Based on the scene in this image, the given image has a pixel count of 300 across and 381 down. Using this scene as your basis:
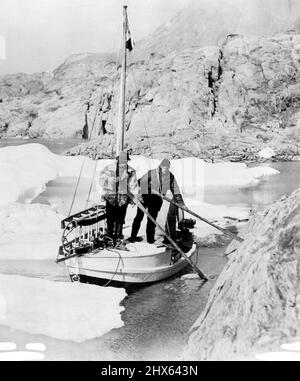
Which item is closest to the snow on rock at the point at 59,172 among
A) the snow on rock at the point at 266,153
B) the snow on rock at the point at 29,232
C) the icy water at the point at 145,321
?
the snow on rock at the point at 29,232

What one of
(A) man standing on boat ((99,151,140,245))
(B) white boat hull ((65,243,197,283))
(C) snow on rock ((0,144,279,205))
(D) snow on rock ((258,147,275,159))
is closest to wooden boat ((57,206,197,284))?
(B) white boat hull ((65,243,197,283))

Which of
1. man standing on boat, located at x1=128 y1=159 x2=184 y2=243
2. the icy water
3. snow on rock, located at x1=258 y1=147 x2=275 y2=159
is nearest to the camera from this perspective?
the icy water

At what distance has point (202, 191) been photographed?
2041cm

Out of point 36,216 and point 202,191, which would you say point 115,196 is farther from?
point 202,191

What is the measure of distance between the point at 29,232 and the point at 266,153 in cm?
3124

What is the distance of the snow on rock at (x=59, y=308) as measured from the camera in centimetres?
621

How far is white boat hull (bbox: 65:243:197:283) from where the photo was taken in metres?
8.09

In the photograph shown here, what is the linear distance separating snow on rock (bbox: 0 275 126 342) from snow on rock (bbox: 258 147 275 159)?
32.7m

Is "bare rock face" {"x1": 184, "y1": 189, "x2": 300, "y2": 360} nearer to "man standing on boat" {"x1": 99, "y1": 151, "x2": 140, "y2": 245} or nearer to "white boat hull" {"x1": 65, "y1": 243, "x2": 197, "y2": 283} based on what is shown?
"white boat hull" {"x1": 65, "y1": 243, "x2": 197, "y2": 283}

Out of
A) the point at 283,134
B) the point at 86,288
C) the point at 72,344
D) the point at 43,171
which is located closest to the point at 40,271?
the point at 86,288

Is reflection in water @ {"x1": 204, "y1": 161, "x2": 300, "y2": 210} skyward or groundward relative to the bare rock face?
groundward

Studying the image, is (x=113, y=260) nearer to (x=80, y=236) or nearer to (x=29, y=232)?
(x=80, y=236)

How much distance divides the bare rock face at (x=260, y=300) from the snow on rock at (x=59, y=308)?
1.77 metres

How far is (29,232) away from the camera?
1151cm
